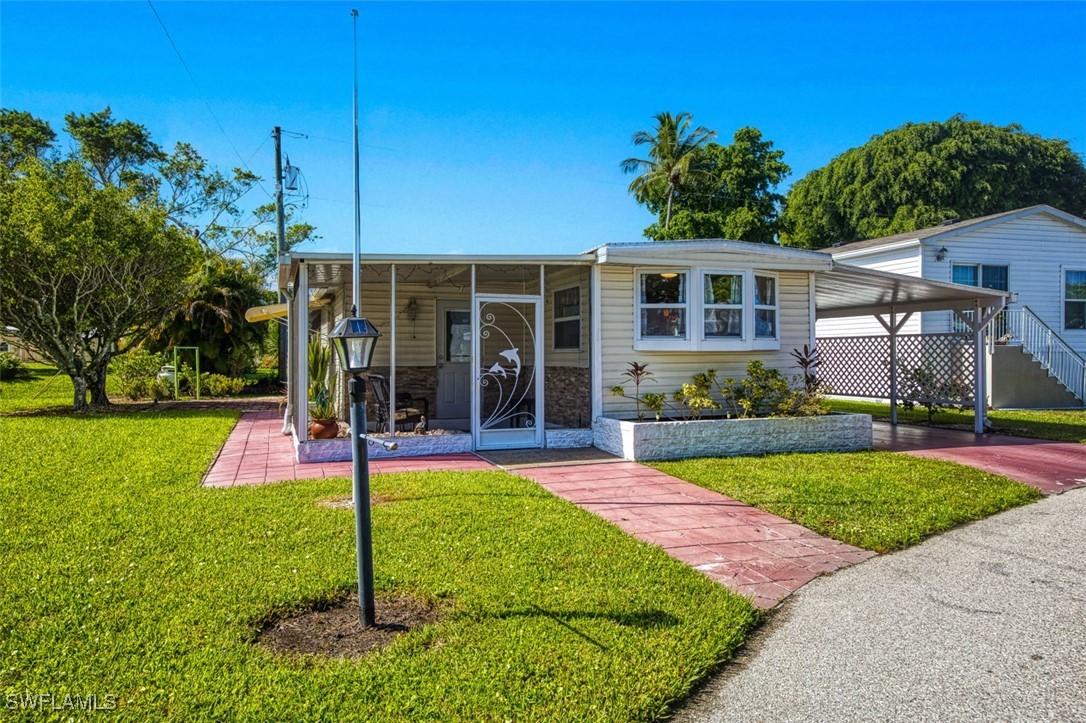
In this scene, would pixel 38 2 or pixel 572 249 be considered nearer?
pixel 38 2

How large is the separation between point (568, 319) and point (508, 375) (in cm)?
123

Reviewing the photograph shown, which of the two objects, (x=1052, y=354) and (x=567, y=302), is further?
(x=1052, y=354)

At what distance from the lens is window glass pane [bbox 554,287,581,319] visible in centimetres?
1012

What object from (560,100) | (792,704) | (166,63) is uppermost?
(560,100)

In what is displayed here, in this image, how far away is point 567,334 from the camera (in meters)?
10.4

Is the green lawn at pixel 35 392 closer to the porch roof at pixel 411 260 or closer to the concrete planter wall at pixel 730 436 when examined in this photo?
the porch roof at pixel 411 260

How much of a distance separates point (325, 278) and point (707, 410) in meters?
5.97

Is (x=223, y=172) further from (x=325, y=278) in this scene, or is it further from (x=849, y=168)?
(x=849, y=168)

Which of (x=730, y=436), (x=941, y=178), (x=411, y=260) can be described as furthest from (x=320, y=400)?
(x=941, y=178)

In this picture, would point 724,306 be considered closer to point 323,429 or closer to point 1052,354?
point 323,429

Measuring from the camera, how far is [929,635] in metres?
3.58

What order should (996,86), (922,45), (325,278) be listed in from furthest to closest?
(996,86), (922,45), (325,278)

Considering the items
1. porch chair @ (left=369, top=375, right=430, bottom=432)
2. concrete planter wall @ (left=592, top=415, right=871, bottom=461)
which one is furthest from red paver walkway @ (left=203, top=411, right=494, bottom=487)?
concrete planter wall @ (left=592, top=415, right=871, bottom=461)

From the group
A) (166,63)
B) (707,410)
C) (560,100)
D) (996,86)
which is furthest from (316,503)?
(996,86)
